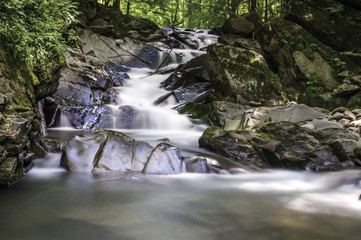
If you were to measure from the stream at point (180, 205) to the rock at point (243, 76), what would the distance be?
4.89m

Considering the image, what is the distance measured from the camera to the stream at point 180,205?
2.56 m

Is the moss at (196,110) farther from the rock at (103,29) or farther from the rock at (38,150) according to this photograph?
the rock at (103,29)

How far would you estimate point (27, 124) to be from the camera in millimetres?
4082

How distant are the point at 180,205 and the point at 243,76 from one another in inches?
280

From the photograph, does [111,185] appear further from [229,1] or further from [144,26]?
[229,1]

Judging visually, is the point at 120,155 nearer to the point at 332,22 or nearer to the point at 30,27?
the point at 30,27

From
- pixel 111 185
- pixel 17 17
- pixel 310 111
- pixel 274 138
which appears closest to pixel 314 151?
pixel 274 138

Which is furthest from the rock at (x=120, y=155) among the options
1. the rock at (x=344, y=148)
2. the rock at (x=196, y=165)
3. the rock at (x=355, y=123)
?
the rock at (x=355, y=123)

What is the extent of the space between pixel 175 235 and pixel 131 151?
2.27m

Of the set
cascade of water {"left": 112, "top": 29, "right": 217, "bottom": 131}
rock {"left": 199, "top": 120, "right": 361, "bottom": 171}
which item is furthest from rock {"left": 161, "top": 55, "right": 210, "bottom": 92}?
rock {"left": 199, "top": 120, "right": 361, "bottom": 171}

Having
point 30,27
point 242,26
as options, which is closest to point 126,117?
point 30,27

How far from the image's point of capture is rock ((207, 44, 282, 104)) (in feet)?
31.0

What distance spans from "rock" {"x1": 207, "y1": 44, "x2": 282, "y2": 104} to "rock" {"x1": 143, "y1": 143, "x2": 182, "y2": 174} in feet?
17.8

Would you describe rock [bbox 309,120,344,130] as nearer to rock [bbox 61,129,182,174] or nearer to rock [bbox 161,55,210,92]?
rock [bbox 61,129,182,174]
